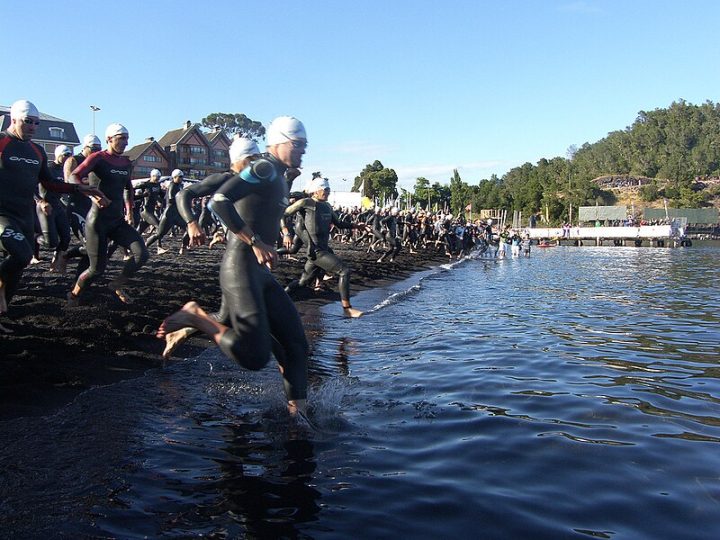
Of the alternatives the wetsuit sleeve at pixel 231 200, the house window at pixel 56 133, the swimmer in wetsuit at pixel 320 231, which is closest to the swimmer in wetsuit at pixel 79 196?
the swimmer in wetsuit at pixel 320 231

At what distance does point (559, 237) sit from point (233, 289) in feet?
226

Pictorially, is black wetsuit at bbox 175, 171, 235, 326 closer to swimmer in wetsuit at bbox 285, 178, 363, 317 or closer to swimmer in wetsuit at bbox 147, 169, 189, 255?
swimmer in wetsuit at bbox 285, 178, 363, 317

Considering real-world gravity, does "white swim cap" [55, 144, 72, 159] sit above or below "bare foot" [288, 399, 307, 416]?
above

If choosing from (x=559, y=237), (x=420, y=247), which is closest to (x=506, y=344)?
(x=420, y=247)

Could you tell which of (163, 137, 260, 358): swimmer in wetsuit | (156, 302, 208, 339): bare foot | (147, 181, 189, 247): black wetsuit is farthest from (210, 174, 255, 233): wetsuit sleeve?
(147, 181, 189, 247): black wetsuit

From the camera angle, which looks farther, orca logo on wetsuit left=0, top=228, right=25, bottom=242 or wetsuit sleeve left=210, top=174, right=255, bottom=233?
orca logo on wetsuit left=0, top=228, right=25, bottom=242

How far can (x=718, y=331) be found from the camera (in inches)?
361

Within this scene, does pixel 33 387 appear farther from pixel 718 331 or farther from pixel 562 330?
pixel 718 331

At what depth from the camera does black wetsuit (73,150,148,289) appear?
7523mm

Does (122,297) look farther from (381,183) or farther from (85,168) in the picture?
(381,183)

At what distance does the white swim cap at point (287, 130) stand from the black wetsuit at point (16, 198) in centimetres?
319

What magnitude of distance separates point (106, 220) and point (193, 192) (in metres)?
3.52

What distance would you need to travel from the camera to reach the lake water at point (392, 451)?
301cm

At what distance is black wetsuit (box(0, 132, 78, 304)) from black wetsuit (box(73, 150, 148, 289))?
998mm
